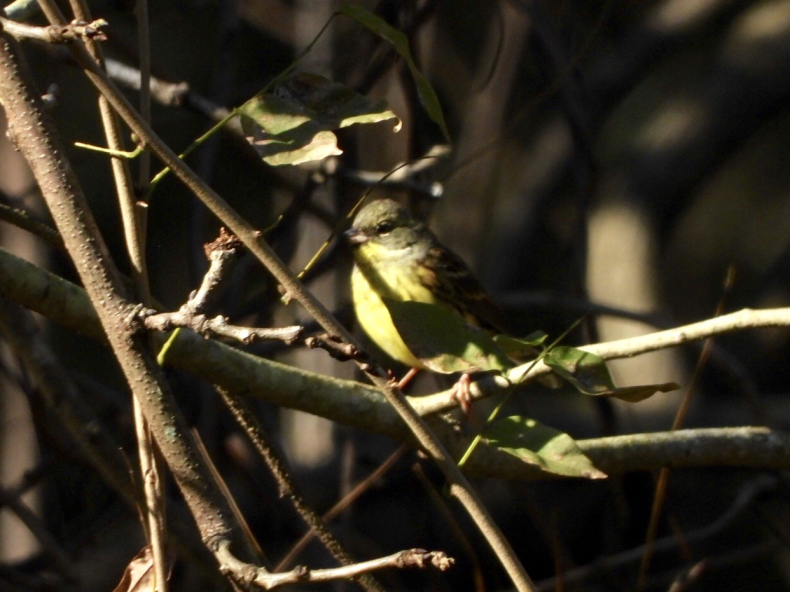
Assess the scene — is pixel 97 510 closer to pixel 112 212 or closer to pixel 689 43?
pixel 112 212

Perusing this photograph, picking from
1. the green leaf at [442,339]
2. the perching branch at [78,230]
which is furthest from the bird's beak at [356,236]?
the perching branch at [78,230]

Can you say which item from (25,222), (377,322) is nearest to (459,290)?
(377,322)

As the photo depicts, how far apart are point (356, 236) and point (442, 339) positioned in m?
2.87

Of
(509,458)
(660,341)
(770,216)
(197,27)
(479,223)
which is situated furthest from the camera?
(770,216)

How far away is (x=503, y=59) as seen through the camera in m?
5.80

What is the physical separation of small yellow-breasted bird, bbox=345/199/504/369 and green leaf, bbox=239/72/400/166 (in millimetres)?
2773

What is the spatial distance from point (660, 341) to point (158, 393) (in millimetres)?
887

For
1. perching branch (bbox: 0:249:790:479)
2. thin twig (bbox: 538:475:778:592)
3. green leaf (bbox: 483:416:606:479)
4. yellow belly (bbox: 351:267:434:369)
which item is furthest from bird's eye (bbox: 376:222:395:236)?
green leaf (bbox: 483:416:606:479)

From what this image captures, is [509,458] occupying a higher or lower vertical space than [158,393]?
lower

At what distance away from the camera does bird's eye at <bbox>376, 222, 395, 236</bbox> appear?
4.67 metres

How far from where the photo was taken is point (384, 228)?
4.68 metres

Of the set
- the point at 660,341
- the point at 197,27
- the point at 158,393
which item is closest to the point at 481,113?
the point at 197,27

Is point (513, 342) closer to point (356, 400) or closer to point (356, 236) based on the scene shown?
point (356, 400)

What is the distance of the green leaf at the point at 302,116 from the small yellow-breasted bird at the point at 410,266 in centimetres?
277
